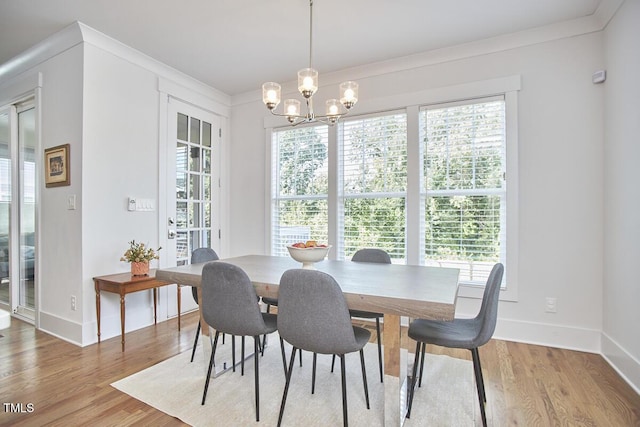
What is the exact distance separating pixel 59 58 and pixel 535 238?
15.1 feet

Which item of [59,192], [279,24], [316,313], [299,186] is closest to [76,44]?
[59,192]

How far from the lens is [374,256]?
8.79 ft

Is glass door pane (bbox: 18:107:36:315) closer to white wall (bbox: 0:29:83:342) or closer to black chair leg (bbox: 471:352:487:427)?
white wall (bbox: 0:29:83:342)

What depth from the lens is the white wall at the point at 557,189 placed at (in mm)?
2668

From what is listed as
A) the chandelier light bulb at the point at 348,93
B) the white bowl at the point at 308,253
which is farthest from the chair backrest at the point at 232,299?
the chandelier light bulb at the point at 348,93

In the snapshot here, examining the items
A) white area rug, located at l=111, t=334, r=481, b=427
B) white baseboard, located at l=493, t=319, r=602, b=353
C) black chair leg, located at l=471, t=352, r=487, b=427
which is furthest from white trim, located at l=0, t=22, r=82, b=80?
white baseboard, located at l=493, t=319, r=602, b=353

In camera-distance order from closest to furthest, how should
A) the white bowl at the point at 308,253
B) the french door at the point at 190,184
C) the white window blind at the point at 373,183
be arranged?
the white bowl at the point at 308,253 < the white window blind at the point at 373,183 < the french door at the point at 190,184

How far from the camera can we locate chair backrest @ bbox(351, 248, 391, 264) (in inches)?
104

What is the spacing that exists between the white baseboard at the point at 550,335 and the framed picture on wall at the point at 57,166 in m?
4.14

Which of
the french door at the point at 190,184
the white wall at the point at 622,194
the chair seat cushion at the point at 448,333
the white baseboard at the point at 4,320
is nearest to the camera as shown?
the white baseboard at the point at 4,320

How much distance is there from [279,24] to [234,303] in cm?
231

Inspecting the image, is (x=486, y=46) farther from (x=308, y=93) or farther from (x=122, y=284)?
(x=122, y=284)

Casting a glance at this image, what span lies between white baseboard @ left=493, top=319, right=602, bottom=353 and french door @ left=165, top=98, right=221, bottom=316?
336cm

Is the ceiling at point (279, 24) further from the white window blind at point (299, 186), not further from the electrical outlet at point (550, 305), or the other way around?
the electrical outlet at point (550, 305)
